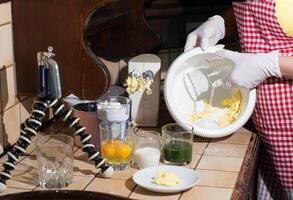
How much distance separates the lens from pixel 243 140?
1.73 meters

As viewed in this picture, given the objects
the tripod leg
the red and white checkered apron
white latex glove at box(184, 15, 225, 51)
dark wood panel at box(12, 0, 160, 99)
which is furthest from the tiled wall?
the red and white checkered apron

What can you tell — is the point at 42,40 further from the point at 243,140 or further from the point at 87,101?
the point at 243,140

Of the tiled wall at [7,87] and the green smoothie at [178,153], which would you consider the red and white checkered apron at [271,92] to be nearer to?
the green smoothie at [178,153]

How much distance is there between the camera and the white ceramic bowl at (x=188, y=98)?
1.68 meters

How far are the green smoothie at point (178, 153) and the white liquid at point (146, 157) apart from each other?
3 cm

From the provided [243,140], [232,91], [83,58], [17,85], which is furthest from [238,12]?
[17,85]

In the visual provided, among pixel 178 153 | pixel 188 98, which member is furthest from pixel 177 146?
pixel 188 98

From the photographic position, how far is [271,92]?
1.72 meters

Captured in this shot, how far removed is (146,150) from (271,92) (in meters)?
0.42

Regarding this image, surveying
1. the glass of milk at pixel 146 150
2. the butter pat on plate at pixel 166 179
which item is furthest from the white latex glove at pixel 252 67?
the butter pat on plate at pixel 166 179

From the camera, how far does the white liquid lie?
4.86 ft

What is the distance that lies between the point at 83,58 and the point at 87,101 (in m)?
0.18

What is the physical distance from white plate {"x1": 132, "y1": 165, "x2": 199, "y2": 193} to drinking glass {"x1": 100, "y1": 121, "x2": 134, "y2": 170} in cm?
6

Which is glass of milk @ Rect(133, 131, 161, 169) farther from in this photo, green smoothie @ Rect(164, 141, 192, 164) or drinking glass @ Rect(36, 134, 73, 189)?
drinking glass @ Rect(36, 134, 73, 189)
